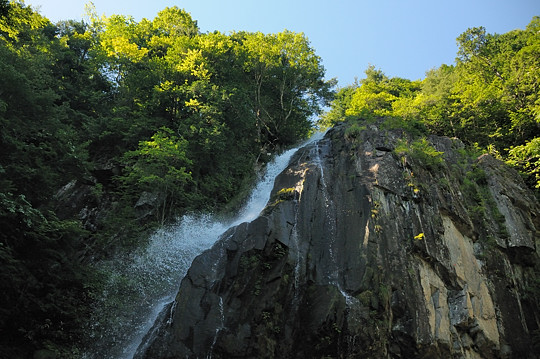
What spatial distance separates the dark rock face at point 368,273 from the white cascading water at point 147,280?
1814mm

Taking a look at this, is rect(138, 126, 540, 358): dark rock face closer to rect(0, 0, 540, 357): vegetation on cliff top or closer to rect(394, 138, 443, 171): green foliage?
rect(394, 138, 443, 171): green foliage

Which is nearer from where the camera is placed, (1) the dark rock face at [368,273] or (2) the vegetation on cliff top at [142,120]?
(1) the dark rock face at [368,273]

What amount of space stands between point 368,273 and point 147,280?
773 centimetres

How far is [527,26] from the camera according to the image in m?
28.2

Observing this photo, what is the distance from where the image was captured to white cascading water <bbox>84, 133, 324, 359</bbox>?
10539 mm

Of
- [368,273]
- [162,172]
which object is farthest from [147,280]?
[368,273]

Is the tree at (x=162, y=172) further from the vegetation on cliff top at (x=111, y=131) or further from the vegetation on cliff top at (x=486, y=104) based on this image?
the vegetation on cliff top at (x=486, y=104)

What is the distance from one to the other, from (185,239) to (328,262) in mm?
6630

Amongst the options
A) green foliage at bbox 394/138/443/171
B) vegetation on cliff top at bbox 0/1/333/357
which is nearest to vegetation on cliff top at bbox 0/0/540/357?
vegetation on cliff top at bbox 0/1/333/357

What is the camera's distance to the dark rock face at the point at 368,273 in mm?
9266

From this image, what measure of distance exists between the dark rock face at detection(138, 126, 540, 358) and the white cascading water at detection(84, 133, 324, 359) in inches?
71.4

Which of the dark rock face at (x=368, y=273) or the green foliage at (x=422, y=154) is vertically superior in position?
the green foliage at (x=422, y=154)

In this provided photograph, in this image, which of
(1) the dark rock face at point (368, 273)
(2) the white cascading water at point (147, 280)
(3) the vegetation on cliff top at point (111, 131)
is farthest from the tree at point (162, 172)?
(1) the dark rock face at point (368, 273)

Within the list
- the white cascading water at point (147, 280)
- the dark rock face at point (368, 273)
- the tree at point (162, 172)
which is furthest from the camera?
the tree at point (162, 172)
